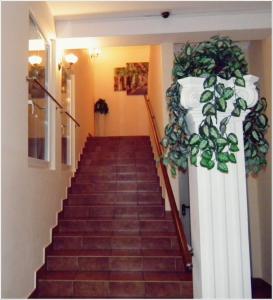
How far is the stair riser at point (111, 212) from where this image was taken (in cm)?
489

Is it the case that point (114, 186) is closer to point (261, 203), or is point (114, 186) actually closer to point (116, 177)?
point (116, 177)

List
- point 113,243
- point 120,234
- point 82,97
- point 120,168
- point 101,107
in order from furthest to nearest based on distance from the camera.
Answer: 1. point 101,107
2. point 82,97
3. point 120,168
4. point 120,234
5. point 113,243

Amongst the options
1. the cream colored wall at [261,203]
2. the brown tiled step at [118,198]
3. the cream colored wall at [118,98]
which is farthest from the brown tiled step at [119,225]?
the cream colored wall at [118,98]

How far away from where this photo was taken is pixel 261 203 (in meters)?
4.93

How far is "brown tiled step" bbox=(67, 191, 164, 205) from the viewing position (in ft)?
17.1

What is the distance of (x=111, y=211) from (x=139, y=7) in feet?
9.41

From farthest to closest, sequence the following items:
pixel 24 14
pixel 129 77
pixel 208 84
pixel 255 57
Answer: pixel 129 77 → pixel 255 57 → pixel 24 14 → pixel 208 84

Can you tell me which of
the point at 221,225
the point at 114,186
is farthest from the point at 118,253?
the point at 221,225

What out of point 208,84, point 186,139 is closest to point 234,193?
point 186,139

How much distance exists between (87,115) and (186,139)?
20.7 feet

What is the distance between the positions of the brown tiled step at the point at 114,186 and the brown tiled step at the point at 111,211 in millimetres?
537

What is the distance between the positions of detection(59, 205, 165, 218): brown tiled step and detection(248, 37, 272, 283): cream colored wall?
4.79 feet

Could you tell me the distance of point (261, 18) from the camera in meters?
4.22

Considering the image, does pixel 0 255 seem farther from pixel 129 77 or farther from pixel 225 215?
pixel 129 77
